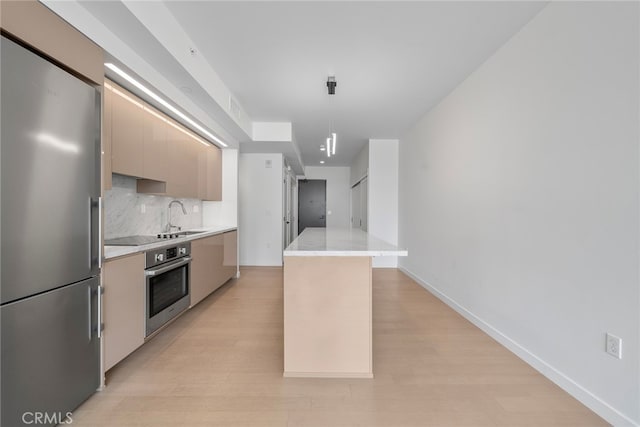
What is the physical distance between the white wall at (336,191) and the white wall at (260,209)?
3.21 metres

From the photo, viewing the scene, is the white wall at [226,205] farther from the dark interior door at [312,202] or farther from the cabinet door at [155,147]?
the dark interior door at [312,202]

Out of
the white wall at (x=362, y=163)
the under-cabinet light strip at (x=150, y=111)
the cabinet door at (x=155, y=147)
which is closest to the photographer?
the under-cabinet light strip at (x=150, y=111)

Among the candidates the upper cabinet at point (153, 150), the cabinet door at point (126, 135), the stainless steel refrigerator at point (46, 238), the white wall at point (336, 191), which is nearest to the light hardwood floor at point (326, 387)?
the stainless steel refrigerator at point (46, 238)

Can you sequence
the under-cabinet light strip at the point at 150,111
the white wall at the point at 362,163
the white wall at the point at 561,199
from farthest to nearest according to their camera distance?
the white wall at the point at 362,163, the under-cabinet light strip at the point at 150,111, the white wall at the point at 561,199

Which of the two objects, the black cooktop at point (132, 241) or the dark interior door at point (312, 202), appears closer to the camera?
the black cooktop at point (132, 241)

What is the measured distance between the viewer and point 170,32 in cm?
205

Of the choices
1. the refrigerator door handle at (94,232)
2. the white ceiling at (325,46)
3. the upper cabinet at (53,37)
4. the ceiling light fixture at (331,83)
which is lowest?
the refrigerator door handle at (94,232)

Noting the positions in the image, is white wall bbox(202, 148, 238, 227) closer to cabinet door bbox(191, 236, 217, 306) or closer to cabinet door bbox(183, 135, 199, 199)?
cabinet door bbox(183, 135, 199, 199)

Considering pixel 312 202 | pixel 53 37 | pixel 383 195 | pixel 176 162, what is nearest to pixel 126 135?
pixel 176 162

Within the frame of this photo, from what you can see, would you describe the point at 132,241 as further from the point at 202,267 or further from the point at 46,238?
the point at 46,238

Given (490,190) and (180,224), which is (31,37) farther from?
(490,190)

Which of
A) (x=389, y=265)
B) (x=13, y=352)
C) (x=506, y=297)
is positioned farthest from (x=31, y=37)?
(x=389, y=265)

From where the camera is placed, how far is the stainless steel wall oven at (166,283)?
2266mm

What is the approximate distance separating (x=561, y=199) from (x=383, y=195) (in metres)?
3.74
